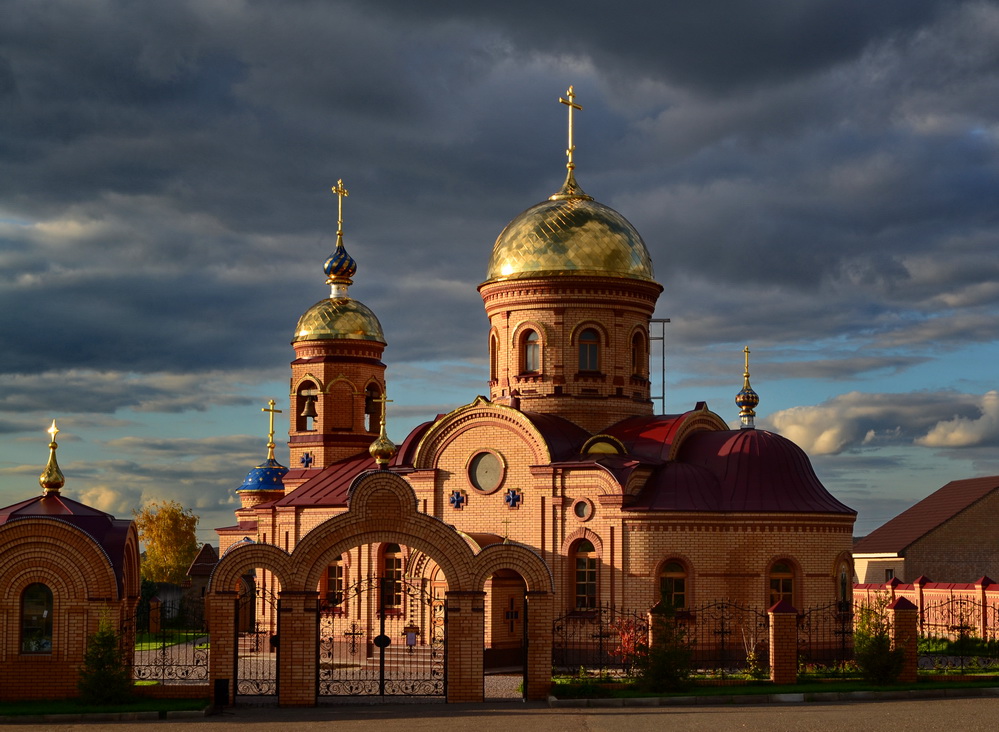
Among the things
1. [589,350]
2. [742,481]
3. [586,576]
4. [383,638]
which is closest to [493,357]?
[589,350]

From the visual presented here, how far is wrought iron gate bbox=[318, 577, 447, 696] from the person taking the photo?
23344 millimetres

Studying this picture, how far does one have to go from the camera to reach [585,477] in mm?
27766

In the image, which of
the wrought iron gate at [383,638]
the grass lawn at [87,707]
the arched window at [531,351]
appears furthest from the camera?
the arched window at [531,351]

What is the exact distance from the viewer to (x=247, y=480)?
37531 millimetres

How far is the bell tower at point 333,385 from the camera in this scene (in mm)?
36000

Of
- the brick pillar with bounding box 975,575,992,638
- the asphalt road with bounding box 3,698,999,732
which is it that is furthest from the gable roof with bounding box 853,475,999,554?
the asphalt road with bounding box 3,698,999,732

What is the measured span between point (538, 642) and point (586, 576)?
7126 mm

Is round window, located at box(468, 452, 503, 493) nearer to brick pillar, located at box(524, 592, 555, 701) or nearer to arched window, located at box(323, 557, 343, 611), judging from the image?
arched window, located at box(323, 557, 343, 611)

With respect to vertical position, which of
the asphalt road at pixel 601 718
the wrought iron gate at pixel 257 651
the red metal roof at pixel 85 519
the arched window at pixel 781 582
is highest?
the red metal roof at pixel 85 519

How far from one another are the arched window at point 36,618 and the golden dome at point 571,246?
13.7 meters

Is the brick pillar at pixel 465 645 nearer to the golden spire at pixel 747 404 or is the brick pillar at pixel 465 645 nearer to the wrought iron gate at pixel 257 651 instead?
the wrought iron gate at pixel 257 651

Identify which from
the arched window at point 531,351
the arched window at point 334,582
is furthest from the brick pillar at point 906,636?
the arched window at point 334,582

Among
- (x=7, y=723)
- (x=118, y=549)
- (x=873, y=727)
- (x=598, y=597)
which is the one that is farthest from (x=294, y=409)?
(x=873, y=727)

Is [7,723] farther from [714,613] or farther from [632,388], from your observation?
[632,388]
